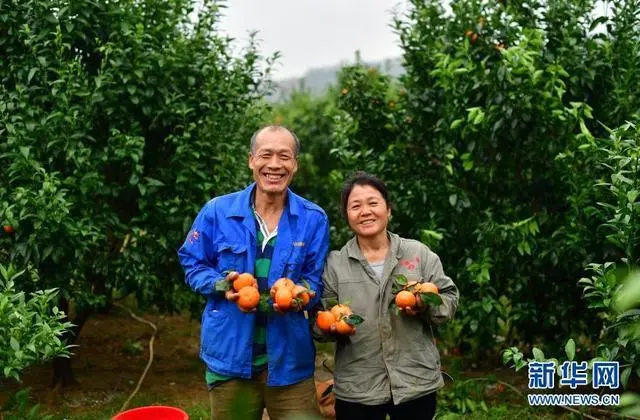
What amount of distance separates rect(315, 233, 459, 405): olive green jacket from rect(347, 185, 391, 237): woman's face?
11 cm

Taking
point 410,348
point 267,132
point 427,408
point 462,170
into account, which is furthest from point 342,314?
point 462,170

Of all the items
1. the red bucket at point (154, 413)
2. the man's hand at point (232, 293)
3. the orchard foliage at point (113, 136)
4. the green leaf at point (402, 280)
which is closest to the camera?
the man's hand at point (232, 293)

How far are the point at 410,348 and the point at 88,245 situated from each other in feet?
7.58

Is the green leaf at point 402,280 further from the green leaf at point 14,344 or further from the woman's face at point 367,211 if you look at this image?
the green leaf at point 14,344

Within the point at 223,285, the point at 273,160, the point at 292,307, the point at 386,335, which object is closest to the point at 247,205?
the point at 273,160

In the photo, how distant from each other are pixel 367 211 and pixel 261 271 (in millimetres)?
A: 485

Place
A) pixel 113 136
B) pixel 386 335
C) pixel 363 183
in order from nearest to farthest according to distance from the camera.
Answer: pixel 386 335 → pixel 363 183 → pixel 113 136

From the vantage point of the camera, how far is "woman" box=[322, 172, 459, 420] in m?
2.69

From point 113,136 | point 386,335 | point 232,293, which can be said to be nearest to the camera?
point 232,293

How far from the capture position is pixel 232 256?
276cm

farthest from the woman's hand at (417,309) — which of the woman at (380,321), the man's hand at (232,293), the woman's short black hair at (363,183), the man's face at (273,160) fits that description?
the man's face at (273,160)

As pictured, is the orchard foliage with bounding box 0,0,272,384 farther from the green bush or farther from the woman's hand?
the woman's hand

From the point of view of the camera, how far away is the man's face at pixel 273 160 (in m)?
2.76

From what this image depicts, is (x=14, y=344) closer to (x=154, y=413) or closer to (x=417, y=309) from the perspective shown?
(x=154, y=413)
